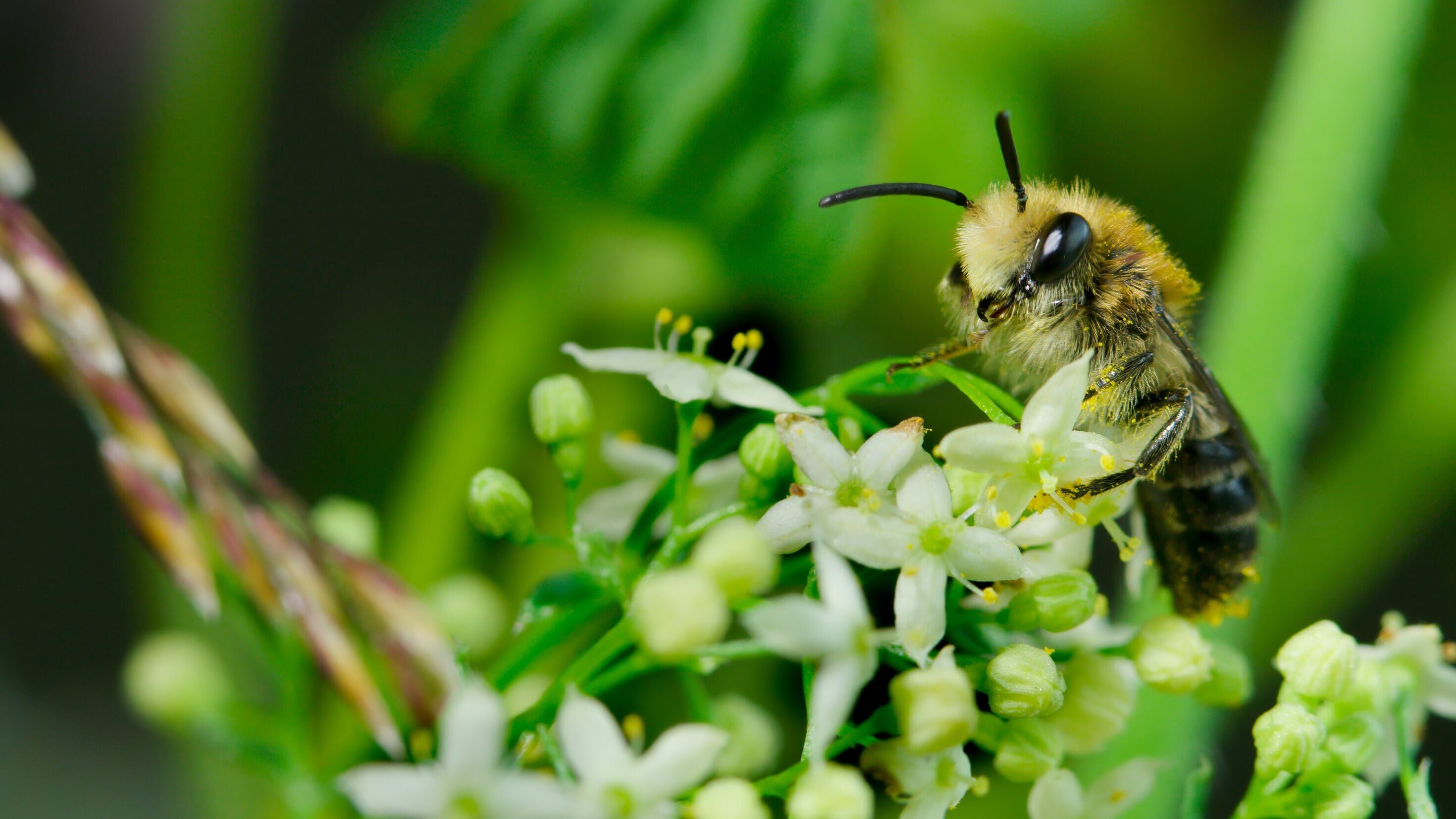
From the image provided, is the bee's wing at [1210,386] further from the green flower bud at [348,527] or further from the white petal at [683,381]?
the green flower bud at [348,527]

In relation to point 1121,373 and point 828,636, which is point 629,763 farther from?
point 1121,373

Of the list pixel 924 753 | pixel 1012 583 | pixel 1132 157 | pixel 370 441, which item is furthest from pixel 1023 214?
pixel 370 441

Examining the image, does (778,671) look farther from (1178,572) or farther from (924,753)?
(924,753)

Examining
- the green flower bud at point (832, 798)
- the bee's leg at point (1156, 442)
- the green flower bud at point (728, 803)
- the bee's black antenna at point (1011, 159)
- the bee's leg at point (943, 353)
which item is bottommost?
the green flower bud at point (832, 798)

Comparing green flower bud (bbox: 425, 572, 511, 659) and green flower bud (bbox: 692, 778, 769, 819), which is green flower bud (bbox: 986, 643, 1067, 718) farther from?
green flower bud (bbox: 425, 572, 511, 659)

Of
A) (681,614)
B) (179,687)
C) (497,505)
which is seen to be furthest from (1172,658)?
(179,687)

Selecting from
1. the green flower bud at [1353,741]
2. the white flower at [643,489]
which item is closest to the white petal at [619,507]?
the white flower at [643,489]
